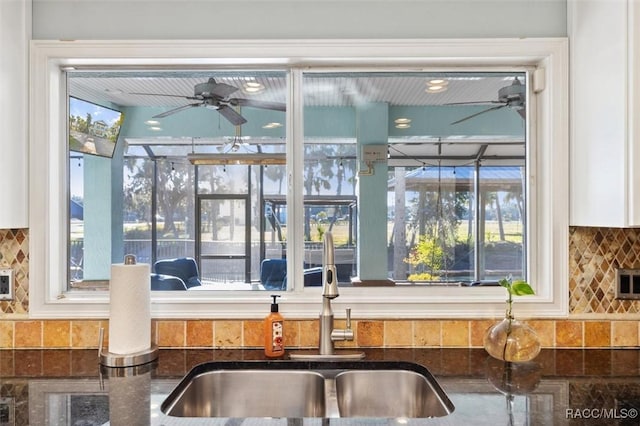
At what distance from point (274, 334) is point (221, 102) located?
0.91 meters

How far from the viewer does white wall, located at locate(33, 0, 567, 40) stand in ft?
5.15

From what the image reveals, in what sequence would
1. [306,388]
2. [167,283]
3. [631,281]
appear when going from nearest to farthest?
1. [306,388]
2. [631,281]
3. [167,283]

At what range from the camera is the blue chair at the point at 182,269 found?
1710 millimetres

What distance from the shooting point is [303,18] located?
61.9 inches

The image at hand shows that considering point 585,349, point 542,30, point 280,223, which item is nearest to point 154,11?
point 280,223

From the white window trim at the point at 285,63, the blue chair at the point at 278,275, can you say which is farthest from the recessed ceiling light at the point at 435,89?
the blue chair at the point at 278,275

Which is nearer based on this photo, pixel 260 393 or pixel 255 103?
pixel 260 393

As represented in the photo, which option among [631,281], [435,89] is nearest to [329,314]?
[435,89]

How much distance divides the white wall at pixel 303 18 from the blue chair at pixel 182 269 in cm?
84

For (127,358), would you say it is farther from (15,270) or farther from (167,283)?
(15,270)

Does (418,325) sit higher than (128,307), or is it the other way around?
(128,307)

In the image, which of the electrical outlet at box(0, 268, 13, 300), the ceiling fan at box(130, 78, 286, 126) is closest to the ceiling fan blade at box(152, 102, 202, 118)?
the ceiling fan at box(130, 78, 286, 126)

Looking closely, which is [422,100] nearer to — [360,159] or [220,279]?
[360,159]

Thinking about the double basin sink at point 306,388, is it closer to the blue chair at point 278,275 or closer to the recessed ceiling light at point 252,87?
the blue chair at point 278,275
